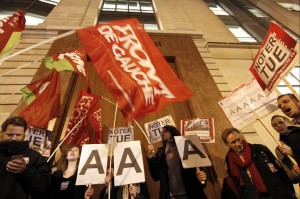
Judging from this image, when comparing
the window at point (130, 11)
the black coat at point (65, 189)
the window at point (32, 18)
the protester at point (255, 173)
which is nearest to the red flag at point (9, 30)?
the black coat at point (65, 189)

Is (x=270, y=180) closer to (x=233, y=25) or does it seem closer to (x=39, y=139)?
(x=39, y=139)

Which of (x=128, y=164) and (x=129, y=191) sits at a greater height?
(x=128, y=164)

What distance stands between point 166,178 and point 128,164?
1019 mm

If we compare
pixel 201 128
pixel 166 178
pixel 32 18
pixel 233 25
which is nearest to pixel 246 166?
pixel 166 178

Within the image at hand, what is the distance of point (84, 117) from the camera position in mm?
5254

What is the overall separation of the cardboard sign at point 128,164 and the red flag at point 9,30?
2.81 metres

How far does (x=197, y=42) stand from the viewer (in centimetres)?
951

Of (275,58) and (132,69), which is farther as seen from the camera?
(275,58)

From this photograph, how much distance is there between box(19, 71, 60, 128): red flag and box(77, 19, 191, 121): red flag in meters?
1.76

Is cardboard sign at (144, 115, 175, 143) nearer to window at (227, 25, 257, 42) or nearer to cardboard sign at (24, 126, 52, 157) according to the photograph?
cardboard sign at (24, 126, 52, 157)

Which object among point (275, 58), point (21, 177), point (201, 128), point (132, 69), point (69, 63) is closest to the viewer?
point (21, 177)

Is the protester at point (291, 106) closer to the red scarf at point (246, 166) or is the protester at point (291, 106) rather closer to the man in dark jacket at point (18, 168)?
the red scarf at point (246, 166)

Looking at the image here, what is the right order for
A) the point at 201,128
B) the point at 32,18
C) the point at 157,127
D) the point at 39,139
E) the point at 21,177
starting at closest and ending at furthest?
1. the point at 21,177
2. the point at 39,139
3. the point at 201,128
4. the point at 157,127
5. the point at 32,18

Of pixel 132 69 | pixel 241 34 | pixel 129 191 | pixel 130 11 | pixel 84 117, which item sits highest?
pixel 130 11
